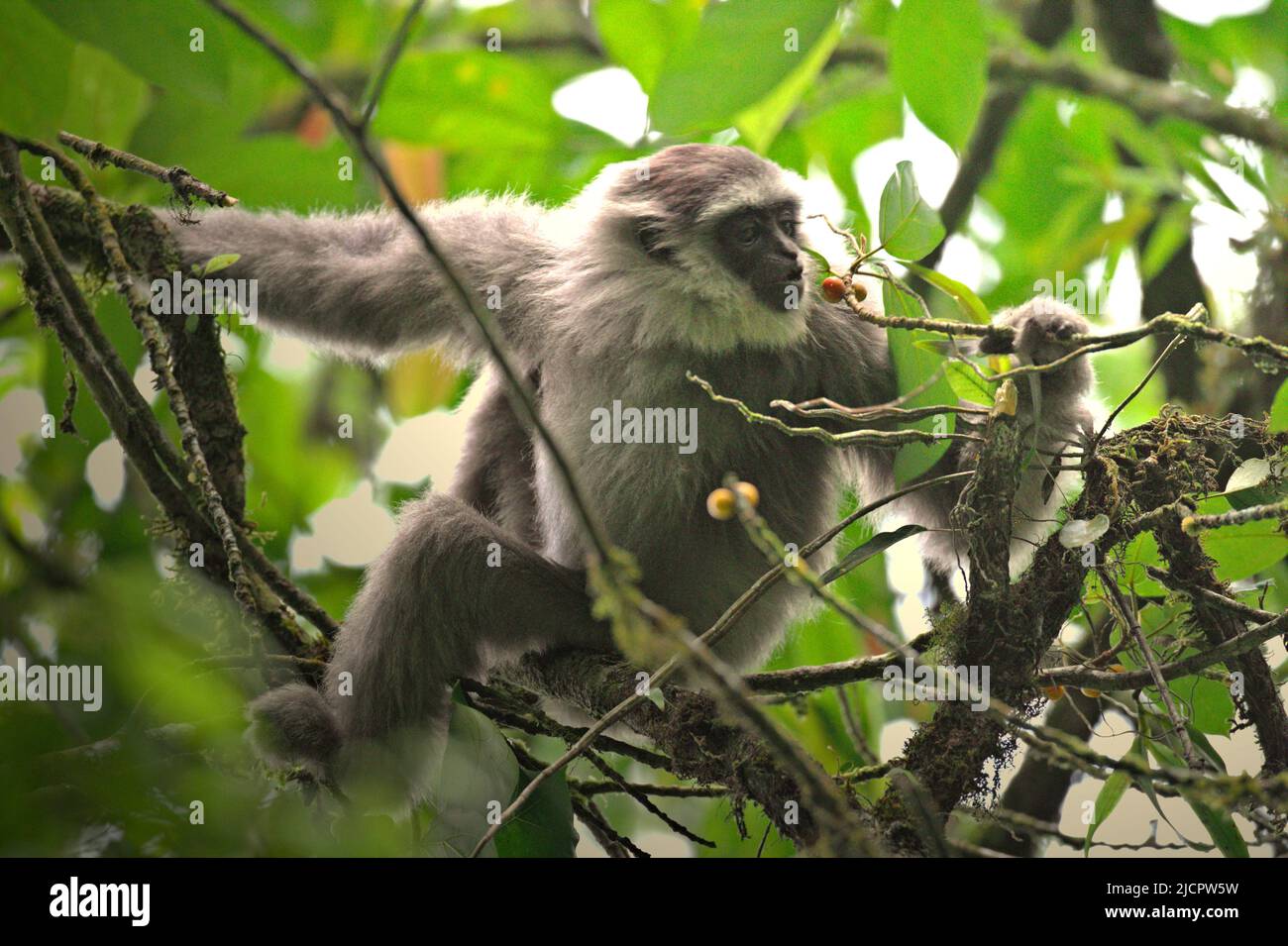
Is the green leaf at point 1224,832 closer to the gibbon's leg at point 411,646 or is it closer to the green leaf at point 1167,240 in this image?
the gibbon's leg at point 411,646

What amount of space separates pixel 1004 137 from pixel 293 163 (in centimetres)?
365

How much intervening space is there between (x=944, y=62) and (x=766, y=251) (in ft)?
4.77

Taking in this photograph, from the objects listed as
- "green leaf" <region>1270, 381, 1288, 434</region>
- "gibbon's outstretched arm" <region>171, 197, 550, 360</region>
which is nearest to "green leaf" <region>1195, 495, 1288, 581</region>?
"green leaf" <region>1270, 381, 1288, 434</region>

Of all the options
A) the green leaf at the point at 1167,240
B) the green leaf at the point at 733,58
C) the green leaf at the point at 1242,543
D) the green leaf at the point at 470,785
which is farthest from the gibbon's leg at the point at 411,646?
the green leaf at the point at 1167,240

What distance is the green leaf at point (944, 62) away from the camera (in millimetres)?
2824

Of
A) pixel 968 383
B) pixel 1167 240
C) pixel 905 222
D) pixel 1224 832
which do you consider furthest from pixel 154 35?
pixel 1167 240

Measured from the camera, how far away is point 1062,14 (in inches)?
243

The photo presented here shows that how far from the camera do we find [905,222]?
286cm

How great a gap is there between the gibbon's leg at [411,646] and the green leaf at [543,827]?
88 centimetres

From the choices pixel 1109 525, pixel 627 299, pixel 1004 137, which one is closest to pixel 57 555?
pixel 627 299

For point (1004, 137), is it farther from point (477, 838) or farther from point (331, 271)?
point (477, 838)

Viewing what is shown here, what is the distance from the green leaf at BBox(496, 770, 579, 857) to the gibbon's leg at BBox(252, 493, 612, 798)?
2.89ft

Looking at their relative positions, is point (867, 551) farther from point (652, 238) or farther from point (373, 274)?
point (373, 274)

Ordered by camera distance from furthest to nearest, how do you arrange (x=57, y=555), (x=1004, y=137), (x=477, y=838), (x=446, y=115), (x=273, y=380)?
(x=1004, y=137) → (x=273, y=380) → (x=446, y=115) → (x=57, y=555) → (x=477, y=838)
